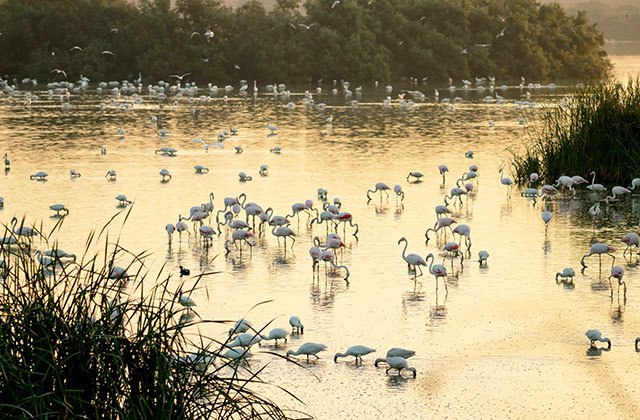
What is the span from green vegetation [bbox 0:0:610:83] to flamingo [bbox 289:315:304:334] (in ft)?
143

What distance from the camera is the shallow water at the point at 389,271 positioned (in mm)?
7867

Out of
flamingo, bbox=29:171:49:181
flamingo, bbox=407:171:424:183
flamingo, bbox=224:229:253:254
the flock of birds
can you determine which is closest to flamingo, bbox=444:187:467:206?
the flock of birds

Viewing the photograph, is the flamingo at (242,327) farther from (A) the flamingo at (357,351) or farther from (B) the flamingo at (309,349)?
(A) the flamingo at (357,351)

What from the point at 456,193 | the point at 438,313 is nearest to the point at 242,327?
the point at 438,313

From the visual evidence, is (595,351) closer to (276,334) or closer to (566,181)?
(276,334)

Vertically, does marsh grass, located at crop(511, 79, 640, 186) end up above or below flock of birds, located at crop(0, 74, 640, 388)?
above

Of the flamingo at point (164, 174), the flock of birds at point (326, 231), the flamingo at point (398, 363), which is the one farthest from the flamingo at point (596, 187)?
the flamingo at point (398, 363)

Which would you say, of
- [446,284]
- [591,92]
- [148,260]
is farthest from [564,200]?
[148,260]

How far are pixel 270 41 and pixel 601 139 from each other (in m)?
39.7

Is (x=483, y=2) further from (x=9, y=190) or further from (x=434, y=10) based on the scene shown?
(x=9, y=190)

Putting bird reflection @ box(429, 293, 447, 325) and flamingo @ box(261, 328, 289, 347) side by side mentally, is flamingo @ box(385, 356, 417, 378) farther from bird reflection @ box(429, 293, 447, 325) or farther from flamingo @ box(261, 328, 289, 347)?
bird reflection @ box(429, 293, 447, 325)

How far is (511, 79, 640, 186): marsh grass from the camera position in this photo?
1591 centimetres

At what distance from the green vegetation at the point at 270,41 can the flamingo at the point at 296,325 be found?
143 feet

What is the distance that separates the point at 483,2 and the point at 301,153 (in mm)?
42215
